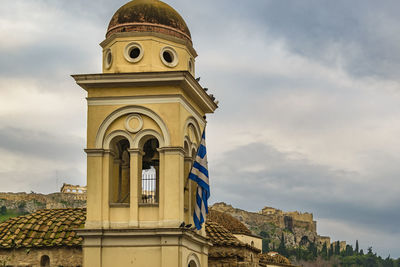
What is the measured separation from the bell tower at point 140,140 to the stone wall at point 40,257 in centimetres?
784

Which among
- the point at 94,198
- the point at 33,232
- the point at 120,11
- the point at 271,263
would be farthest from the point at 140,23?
the point at 271,263

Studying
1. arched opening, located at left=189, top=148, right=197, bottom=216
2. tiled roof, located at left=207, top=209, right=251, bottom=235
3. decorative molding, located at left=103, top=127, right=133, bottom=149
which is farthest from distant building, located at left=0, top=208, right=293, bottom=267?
tiled roof, located at left=207, top=209, right=251, bottom=235

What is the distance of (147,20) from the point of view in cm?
2344

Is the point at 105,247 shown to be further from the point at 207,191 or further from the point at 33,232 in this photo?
the point at 33,232

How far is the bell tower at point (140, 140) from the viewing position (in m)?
22.0

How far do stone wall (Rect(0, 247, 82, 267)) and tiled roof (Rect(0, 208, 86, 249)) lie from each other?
0.23 meters

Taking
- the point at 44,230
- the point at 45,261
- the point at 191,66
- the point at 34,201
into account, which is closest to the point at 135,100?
the point at 191,66

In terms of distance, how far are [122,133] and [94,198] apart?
204 cm

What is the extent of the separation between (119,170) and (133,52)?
142 inches

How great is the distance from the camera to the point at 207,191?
2400cm

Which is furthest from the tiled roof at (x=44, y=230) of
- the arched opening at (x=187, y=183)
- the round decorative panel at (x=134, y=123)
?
the round decorative panel at (x=134, y=123)

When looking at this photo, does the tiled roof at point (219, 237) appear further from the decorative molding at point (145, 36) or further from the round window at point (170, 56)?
the decorative molding at point (145, 36)

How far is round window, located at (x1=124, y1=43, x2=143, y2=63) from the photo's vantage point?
75.7 ft

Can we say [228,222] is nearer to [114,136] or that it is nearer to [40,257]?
[40,257]
